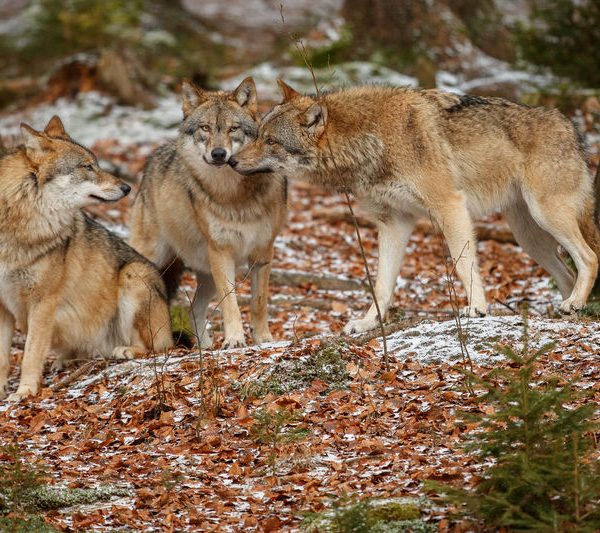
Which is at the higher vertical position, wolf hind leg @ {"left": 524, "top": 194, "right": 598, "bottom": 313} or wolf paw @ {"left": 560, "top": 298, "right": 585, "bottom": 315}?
wolf hind leg @ {"left": 524, "top": 194, "right": 598, "bottom": 313}

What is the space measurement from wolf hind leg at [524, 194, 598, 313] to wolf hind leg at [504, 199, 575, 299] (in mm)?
568

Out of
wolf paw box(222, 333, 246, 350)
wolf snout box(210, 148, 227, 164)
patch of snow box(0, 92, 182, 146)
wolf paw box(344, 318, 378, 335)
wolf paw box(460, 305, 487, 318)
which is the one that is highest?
patch of snow box(0, 92, 182, 146)

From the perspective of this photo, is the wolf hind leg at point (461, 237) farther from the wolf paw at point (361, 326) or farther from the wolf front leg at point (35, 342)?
the wolf front leg at point (35, 342)

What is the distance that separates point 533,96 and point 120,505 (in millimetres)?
13111

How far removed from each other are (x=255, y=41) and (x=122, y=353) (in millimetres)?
21202

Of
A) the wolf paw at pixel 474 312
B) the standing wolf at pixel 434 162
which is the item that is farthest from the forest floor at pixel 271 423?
the standing wolf at pixel 434 162

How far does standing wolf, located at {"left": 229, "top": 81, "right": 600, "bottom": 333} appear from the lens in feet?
27.4

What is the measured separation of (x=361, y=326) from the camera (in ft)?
27.1

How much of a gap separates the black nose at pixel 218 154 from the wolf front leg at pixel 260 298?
4.14 feet

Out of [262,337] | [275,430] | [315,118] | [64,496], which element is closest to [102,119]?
[262,337]

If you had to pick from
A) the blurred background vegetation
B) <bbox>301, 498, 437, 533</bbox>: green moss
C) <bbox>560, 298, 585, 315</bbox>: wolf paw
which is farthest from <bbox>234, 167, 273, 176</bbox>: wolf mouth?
<bbox>301, 498, 437, 533</bbox>: green moss

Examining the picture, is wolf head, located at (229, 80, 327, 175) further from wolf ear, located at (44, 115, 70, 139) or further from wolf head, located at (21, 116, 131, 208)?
wolf ear, located at (44, 115, 70, 139)

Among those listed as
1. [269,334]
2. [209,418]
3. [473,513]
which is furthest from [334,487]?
[269,334]

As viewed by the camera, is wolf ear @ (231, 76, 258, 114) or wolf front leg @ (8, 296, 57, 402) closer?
wolf front leg @ (8, 296, 57, 402)
